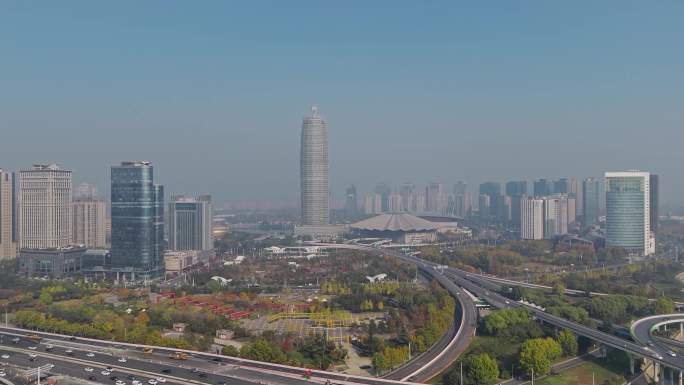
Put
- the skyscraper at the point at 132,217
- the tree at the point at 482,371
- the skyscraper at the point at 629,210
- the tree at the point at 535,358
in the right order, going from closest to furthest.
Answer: the tree at the point at 482,371 → the tree at the point at 535,358 → the skyscraper at the point at 132,217 → the skyscraper at the point at 629,210

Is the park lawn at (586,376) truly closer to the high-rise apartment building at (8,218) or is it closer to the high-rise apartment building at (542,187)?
the high-rise apartment building at (8,218)

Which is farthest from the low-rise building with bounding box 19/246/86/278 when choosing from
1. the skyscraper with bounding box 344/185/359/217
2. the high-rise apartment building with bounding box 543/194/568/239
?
the skyscraper with bounding box 344/185/359/217

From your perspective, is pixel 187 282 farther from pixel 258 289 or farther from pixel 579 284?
pixel 579 284

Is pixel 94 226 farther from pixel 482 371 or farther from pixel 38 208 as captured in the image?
pixel 482 371

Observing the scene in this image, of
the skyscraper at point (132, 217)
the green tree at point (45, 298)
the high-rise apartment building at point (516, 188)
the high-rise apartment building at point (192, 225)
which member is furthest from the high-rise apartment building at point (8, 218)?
the high-rise apartment building at point (516, 188)

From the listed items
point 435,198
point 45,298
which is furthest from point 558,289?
point 435,198

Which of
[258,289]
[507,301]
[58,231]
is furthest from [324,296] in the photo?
[58,231]
